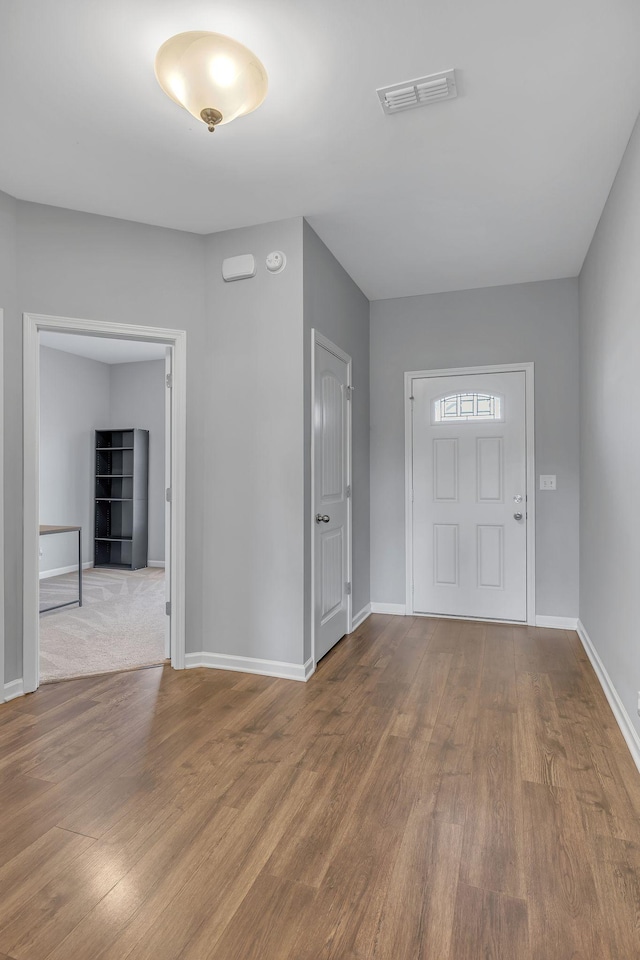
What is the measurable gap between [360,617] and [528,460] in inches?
71.9

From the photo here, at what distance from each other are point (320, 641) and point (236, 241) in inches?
101

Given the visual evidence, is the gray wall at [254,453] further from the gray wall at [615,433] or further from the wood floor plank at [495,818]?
the gray wall at [615,433]

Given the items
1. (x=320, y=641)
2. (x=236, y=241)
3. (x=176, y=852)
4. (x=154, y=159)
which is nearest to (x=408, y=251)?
(x=236, y=241)

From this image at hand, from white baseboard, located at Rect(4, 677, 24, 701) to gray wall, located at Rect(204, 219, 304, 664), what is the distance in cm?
103

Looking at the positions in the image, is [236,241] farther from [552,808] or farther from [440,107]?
[552,808]

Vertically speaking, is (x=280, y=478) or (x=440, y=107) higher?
(x=440, y=107)

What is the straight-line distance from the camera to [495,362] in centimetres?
433

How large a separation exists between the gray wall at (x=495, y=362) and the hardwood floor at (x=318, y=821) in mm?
1416

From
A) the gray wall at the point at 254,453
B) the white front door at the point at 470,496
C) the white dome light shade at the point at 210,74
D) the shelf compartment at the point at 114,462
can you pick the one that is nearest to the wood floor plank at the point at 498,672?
the white front door at the point at 470,496

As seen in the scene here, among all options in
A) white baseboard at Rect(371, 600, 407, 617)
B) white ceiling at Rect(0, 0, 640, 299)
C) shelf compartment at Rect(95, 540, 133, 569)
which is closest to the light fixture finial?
white ceiling at Rect(0, 0, 640, 299)

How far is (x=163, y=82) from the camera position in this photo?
1882mm

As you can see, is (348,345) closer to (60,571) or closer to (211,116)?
(211,116)

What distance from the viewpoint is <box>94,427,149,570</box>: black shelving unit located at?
718 cm

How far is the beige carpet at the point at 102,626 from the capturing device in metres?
3.46
